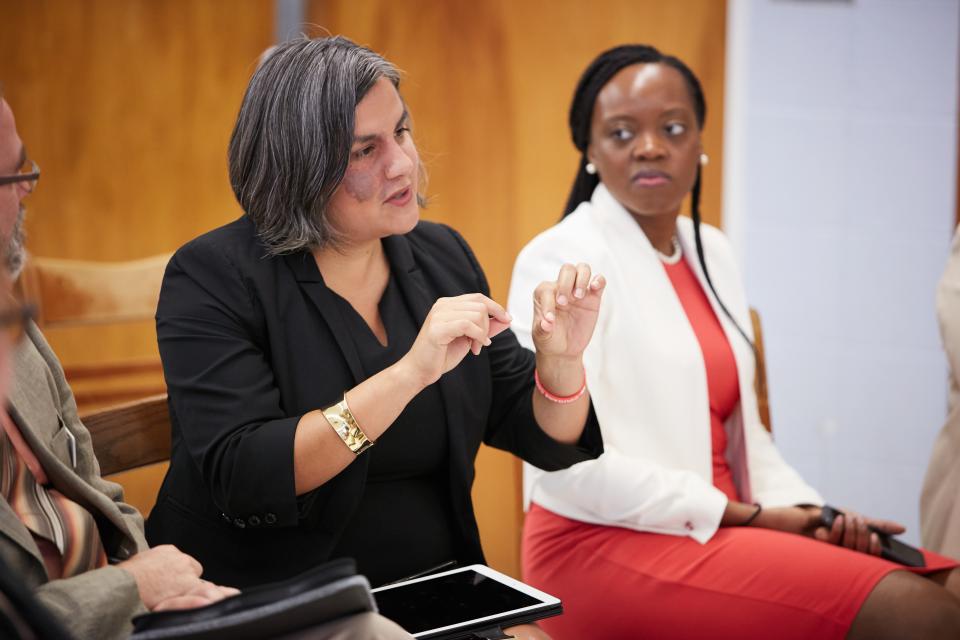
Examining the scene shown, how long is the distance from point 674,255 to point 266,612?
1579 millimetres

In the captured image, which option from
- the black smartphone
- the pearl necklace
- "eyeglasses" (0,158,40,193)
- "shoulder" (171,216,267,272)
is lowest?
the black smartphone

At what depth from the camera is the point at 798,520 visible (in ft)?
6.59

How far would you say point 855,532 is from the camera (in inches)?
76.6

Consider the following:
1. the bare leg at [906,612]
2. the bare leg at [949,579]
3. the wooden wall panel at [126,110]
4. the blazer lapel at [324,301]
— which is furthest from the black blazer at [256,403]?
the wooden wall panel at [126,110]

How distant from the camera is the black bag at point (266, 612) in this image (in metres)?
1.01

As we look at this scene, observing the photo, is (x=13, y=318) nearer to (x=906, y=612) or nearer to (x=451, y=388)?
(x=451, y=388)

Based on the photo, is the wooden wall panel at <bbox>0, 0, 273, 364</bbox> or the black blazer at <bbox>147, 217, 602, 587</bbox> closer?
the black blazer at <bbox>147, 217, 602, 587</bbox>

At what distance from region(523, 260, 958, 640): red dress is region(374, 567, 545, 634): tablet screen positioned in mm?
486

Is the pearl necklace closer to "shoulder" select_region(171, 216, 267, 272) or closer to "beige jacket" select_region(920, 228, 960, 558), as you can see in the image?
"beige jacket" select_region(920, 228, 960, 558)

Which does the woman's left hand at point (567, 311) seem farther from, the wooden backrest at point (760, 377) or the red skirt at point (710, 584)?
the wooden backrest at point (760, 377)

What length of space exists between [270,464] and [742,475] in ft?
3.80

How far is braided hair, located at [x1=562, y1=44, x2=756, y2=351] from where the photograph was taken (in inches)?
90.3

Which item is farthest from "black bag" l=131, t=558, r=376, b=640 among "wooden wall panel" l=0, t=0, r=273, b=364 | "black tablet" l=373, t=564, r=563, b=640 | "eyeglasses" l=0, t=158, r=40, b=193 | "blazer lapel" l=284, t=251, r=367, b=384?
"wooden wall panel" l=0, t=0, r=273, b=364

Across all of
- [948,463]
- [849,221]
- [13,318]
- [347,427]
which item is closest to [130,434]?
[347,427]
